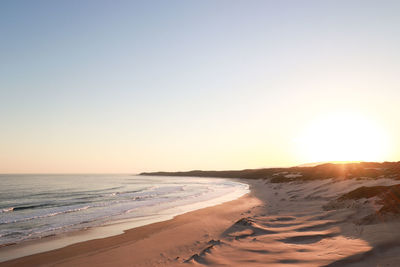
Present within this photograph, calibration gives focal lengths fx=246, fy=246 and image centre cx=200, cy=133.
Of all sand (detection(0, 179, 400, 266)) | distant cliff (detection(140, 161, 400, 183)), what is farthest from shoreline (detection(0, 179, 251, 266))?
distant cliff (detection(140, 161, 400, 183))

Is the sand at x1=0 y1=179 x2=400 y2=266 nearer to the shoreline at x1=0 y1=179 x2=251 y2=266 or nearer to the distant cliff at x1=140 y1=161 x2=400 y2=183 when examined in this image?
the shoreline at x1=0 y1=179 x2=251 y2=266

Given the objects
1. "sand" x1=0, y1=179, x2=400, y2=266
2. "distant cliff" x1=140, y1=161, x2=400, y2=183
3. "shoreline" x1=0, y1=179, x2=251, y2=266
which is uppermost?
"distant cliff" x1=140, y1=161, x2=400, y2=183

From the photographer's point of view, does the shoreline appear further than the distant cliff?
No

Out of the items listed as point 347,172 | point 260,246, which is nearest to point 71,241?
point 260,246

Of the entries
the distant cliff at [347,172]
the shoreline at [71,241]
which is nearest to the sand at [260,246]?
the shoreline at [71,241]

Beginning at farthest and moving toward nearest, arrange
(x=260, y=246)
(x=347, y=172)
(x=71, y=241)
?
(x=347, y=172) → (x=71, y=241) → (x=260, y=246)

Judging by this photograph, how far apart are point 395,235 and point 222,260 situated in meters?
5.52

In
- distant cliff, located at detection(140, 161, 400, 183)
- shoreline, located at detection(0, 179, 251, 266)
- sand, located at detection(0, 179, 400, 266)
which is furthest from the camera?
distant cliff, located at detection(140, 161, 400, 183)

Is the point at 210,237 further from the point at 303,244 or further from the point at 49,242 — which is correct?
the point at 49,242

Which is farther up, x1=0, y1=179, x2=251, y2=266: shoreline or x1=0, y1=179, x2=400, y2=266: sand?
x1=0, y1=179, x2=400, y2=266: sand

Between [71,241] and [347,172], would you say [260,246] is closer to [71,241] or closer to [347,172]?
[71,241]

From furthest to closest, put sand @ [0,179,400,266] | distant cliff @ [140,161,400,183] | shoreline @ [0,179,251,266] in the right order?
distant cliff @ [140,161,400,183] < shoreline @ [0,179,251,266] < sand @ [0,179,400,266]

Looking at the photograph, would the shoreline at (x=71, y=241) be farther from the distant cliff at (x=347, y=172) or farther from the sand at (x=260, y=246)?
the distant cliff at (x=347, y=172)

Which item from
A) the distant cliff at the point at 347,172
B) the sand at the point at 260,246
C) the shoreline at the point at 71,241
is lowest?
the shoreline at the point at 71,241
